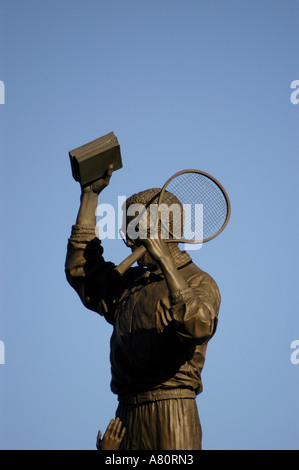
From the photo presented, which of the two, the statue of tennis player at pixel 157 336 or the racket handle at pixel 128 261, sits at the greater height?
the racket handle at pixel 128 261

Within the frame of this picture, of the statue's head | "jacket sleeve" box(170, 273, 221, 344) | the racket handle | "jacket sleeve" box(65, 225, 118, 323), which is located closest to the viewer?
"jacket sleeve" box(170, 273, 221, 344)

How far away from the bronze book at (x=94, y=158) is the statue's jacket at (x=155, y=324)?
0.56 m

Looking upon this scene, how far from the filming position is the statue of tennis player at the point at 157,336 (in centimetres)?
1302

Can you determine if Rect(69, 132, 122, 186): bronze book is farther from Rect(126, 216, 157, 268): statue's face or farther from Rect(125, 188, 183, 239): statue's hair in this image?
Rect(126, 216, 157, 268): statue's face

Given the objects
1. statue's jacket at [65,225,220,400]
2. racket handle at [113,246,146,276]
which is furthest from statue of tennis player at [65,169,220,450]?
racket handle at [113,246,146,276]

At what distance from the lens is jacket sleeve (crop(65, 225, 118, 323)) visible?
14.0 metres

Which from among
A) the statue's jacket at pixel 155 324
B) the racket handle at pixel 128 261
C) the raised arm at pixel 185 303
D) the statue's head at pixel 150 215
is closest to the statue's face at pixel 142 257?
the statue's head at pixel 150 215

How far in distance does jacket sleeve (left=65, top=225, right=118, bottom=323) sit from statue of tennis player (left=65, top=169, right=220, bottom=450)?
0.01 metres

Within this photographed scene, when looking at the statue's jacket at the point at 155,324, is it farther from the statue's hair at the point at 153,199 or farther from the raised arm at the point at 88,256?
the statue's hair at the point at 153,199

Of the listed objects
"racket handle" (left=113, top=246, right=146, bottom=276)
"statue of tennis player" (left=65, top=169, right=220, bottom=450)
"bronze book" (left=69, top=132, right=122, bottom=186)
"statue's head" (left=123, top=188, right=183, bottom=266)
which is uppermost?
"bronze book" (left=69, top=132, right=122, bottom=186)

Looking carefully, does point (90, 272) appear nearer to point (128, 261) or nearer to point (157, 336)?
point (128, 261)

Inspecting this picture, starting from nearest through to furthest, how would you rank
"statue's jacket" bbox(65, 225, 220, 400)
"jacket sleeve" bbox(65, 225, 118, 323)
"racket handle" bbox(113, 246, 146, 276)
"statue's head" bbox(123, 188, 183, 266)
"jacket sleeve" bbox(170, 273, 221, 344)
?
"jacket sleeve" bbox(170, 273, 221, 344), "statue's jacket" bbox(65, 225, 220, 400), "racket handle" bbox(113, 246, 146, 276), "statue's head" bbox(123, 188, 183, 266), "jacket sleeve" bbox(65, 225, 118, 323)
